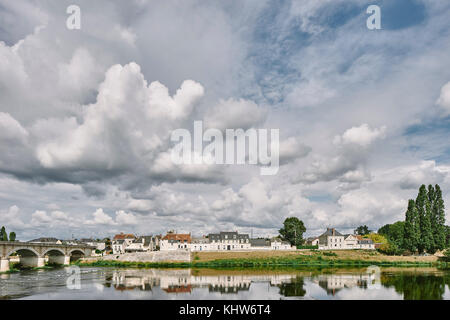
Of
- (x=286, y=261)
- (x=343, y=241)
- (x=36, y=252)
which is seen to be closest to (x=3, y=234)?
(x=36, y=252)

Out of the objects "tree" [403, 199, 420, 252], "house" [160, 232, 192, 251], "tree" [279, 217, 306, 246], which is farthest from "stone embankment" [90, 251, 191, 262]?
"tree" [403, 199, 420, 252]

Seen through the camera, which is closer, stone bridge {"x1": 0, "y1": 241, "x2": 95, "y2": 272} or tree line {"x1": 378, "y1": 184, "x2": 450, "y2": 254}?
stone bridge {"x1": 0, "y1": 241, "x2": 95, "y2": 272}

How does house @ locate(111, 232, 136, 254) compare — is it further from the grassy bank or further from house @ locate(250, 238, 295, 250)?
house @ locate(250, 238, 295, 250)

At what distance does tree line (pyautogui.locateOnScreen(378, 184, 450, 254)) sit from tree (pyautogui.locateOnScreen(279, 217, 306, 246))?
31.3 metres

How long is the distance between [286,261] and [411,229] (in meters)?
33.7

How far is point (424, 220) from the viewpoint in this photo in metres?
81.9

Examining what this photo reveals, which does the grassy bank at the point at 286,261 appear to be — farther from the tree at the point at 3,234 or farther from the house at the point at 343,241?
the tree at the point at 3,234

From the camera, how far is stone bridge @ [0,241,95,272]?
63000 millimetres

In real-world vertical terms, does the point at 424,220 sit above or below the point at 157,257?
above

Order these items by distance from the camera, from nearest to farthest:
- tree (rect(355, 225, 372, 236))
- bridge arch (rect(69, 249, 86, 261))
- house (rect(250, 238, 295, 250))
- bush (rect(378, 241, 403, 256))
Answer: bush (rect(378, 241, 403, 256)) < bridge arch (rect(69, 249, 86, 261)) < house (rect(250, 238, 295, 250)) < tree (rect(355, 225, 372, 236))

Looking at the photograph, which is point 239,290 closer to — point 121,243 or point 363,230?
point 121,243

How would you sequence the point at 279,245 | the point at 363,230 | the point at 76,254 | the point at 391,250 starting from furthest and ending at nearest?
the point at 363,230, the point at 279,245, the point at 76,254, the point at 391,250
